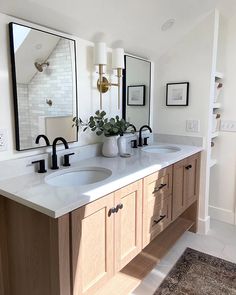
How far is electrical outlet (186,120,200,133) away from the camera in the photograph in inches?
95.3

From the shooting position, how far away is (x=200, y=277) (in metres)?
1.90

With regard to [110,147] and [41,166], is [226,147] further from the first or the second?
[41,166]

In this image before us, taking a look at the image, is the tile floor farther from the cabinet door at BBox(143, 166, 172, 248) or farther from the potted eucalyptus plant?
the potted eucalyptus plant

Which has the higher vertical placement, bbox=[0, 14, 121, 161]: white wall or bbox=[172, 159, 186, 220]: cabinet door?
bbox=[0, 14, 121, 161]: white wall

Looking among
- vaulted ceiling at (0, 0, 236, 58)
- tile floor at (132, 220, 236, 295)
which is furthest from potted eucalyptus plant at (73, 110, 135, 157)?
tile floor at (132, 220, 236, 295)

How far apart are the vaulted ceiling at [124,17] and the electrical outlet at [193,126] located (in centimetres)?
76

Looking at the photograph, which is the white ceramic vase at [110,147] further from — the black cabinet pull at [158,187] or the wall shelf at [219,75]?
the wall shelf at [219,75]

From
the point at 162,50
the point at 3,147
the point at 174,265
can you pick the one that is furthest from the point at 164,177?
the point at 162,50

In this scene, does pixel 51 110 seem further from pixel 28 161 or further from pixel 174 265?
pixel 174 265

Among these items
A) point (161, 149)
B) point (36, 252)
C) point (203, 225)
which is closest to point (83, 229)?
point (36, 252)

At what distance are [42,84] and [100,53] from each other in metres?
0.52

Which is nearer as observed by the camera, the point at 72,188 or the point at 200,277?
the point at 72,188

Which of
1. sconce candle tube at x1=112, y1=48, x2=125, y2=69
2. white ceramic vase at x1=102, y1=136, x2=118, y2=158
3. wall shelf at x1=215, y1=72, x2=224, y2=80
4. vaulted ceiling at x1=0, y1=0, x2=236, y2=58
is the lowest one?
white ceramic vase at x1=102, y1=136, x2=118, y2=158

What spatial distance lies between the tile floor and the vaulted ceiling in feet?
6.02
